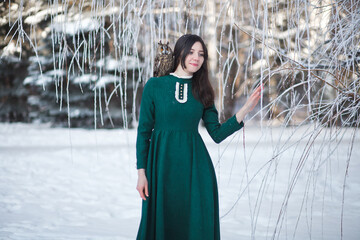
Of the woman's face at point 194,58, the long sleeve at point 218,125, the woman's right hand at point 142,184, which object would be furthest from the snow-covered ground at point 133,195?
the woman's face at point 194,58

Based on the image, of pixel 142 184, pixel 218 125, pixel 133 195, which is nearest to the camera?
pixel 142 184

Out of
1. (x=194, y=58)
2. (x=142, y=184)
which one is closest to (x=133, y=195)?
(x=142, y=184)

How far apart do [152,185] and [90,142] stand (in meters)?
6.34

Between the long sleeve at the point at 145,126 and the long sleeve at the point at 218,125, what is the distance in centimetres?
24

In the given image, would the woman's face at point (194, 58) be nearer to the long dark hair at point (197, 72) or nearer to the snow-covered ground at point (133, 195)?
the long dark hair at point (197, 72)

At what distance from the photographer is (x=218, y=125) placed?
158cm

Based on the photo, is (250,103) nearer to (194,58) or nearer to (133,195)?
(194,58)

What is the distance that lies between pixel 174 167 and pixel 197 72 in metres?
0.42

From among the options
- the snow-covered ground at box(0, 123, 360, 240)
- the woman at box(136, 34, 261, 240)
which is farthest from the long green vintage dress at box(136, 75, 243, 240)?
the snow-covered ground at box(0, 123, 360, 240)

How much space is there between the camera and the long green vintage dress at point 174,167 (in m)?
1.46

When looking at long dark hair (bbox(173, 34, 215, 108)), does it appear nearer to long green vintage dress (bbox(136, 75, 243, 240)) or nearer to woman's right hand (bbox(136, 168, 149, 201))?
long green vintage dress (bbox(136, 75, 243, 240))

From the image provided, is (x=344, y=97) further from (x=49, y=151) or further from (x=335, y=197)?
(x=49, y=151)

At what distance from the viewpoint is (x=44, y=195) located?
11.9ft

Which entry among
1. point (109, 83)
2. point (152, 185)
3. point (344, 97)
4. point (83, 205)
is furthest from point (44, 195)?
point (109, 83)
